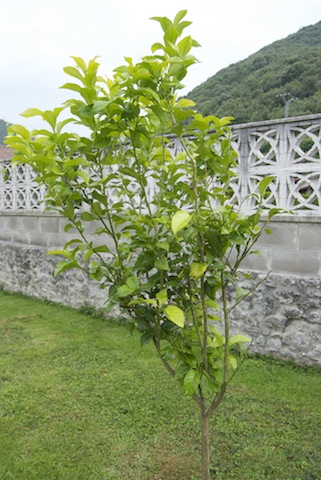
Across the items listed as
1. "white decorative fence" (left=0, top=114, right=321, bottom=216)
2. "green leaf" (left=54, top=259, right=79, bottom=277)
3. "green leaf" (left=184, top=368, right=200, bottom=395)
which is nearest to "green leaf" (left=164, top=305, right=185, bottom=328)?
"green leaf" (left=184, top=368, right=200, bottom=395)

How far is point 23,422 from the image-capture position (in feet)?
10.8

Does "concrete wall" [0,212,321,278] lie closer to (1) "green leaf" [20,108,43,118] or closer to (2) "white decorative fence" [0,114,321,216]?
(2) "white decorative fence" [0,114,321,216]

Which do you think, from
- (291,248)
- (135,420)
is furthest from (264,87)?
(135,420)

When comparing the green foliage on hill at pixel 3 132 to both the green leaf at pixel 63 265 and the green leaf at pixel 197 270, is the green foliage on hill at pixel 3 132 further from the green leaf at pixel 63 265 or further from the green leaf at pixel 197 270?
the green leaf at pixel 197 270

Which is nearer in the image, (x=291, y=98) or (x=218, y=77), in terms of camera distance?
(x=291, y=98)

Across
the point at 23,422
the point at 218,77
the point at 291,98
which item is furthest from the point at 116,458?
the point at 218,77

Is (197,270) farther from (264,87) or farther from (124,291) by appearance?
(264,87)

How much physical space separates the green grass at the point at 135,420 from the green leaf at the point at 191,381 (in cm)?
124

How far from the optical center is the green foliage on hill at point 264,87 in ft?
88.4

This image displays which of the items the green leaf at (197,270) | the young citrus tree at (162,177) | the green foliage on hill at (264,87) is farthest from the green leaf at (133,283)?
the green foliage on hill at (264,87)

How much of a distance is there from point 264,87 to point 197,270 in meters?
32.2

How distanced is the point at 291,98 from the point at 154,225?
94.4ft

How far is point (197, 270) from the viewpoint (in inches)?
66.1

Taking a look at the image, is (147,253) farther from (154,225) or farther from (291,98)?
(291,98)
